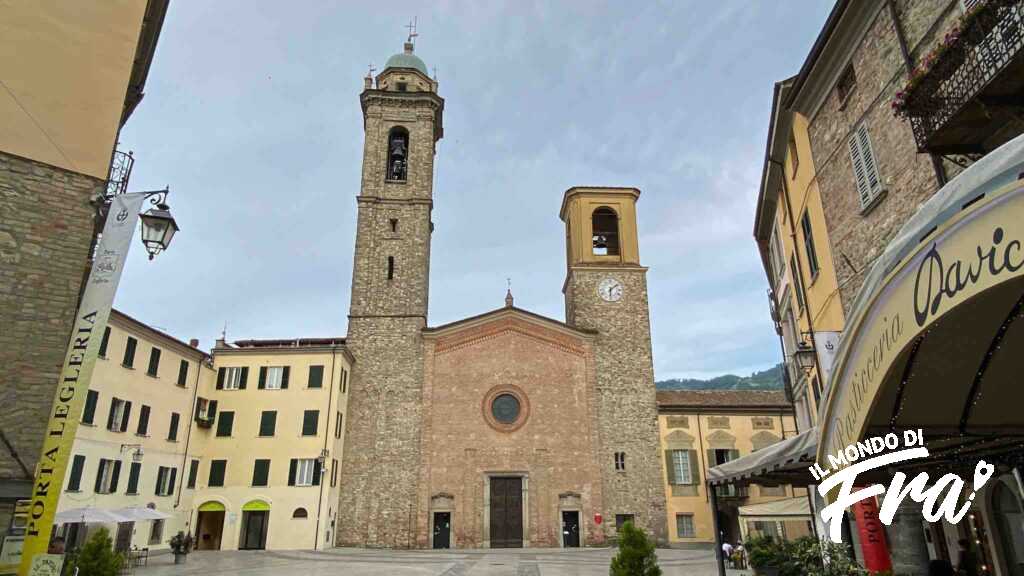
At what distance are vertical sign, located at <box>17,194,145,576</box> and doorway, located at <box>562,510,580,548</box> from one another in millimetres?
21909

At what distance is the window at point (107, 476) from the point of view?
1952cm

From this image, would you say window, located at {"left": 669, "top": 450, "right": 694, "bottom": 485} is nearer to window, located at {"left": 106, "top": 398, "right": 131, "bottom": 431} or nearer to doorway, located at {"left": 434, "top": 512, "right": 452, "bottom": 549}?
doorway, located at {"left": 434, "top": 512, "right": 452, "bottom": 549}

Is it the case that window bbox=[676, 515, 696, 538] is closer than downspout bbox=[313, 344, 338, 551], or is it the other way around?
downspout bbox=[313, 344, 338, 551]

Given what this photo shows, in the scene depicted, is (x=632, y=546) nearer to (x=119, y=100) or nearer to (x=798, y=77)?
(x=798, y=77)

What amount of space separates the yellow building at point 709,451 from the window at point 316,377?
54.1 ft

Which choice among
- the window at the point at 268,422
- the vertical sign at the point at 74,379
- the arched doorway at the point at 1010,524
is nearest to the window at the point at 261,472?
the window at the point at 268,422

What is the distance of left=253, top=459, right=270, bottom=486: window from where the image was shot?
2525cm

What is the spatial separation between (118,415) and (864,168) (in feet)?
75.4

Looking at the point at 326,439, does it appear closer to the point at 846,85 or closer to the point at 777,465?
the point at 777,465

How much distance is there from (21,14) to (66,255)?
13.1ft

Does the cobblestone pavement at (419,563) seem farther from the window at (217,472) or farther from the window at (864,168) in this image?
the window at (864,168)

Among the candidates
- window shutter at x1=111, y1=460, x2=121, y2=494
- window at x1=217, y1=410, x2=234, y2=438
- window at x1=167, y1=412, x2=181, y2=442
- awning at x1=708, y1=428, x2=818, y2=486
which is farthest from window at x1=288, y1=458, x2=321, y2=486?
awning at x1=708, y1=428, x2=818, y2=486

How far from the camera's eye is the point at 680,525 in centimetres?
2873

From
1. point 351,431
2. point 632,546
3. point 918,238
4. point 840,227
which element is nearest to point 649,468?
point 351,431
